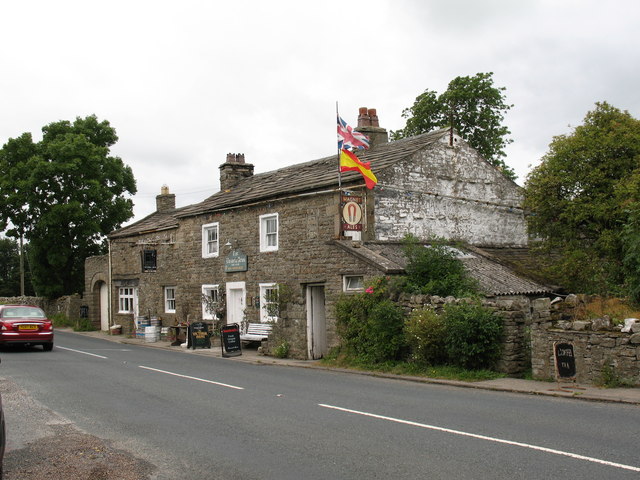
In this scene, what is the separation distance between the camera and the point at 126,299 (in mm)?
32094

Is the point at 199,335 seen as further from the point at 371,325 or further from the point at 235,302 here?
the point at 371,325

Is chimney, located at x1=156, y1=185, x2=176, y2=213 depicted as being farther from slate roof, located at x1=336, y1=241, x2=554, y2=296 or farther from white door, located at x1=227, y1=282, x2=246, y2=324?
slate roof, located at x1=336, y1=241, x2=554, y2=296

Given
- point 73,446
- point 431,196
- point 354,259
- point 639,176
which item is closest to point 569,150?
point 639,176

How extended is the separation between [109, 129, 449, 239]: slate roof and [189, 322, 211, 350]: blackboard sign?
464cm

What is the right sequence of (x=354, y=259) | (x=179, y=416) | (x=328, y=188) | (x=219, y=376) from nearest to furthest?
(x=179, y=416) < (x=219, y=376) < (x=354, y=259) < (x=328, y=188)

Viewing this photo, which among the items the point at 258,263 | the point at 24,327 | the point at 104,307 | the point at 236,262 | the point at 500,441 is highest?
the point at 236,262

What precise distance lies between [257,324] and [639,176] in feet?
43.0

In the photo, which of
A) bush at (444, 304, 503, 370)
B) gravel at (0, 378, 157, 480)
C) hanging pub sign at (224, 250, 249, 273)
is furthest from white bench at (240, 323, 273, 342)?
gravel at (0, 378, 157, 480)

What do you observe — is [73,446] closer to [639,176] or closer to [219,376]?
[219,376]

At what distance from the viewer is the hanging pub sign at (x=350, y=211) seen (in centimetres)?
1780

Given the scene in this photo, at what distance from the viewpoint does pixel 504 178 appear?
905 inches

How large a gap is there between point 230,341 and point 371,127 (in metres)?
9.70

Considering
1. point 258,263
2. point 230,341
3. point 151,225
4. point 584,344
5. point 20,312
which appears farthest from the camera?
point 151,225

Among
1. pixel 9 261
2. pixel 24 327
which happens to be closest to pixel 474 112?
pixel 24 327
